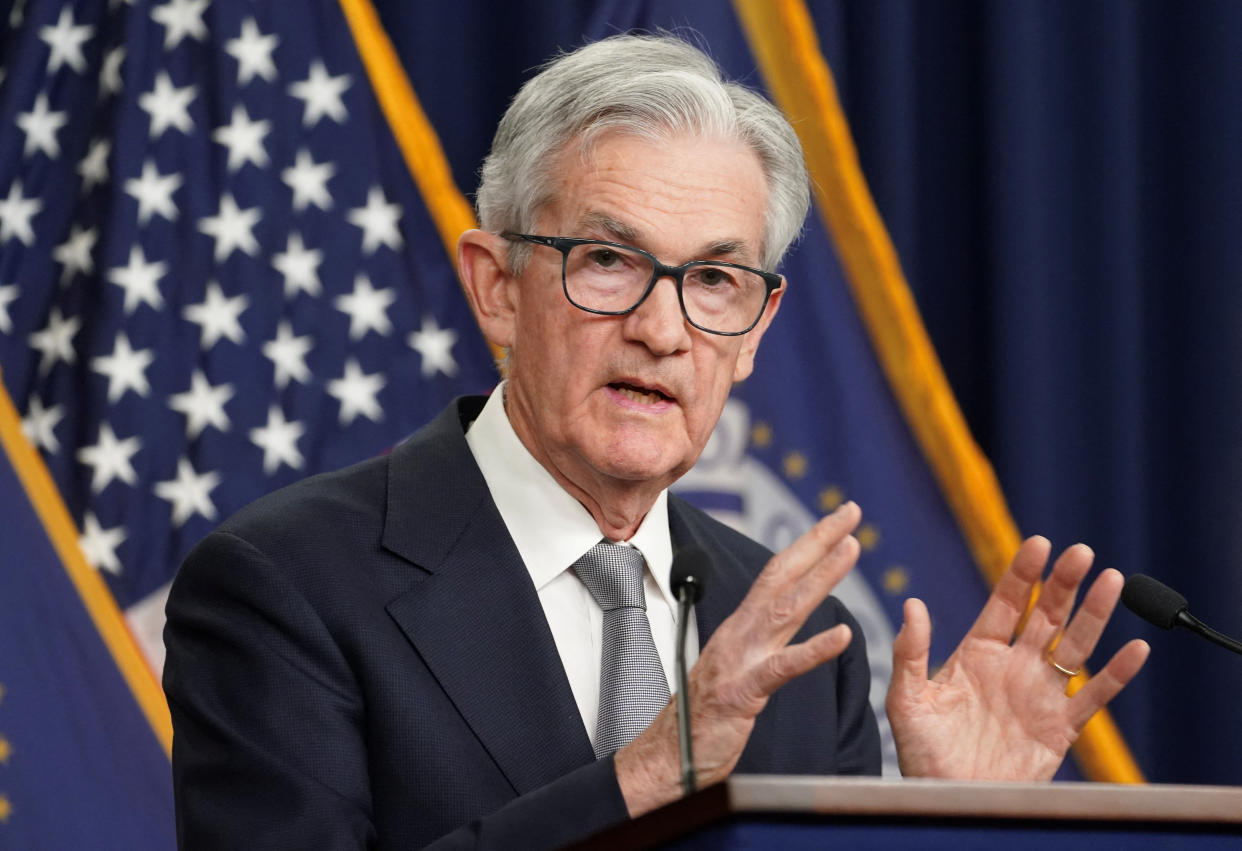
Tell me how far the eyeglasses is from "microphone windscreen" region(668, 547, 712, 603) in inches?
21.1

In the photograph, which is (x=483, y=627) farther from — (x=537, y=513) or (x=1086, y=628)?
(x=1086, y=628)

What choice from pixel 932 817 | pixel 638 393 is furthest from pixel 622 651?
pixel 932 817

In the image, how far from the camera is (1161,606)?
1606mm

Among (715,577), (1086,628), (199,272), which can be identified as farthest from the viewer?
(199,272)

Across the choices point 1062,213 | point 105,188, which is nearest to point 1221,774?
point 1062,213

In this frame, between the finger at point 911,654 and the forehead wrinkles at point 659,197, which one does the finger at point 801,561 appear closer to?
the finger at point 911,654

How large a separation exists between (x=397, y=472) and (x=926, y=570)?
1.55 m

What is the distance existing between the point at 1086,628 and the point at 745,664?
55 centimetres

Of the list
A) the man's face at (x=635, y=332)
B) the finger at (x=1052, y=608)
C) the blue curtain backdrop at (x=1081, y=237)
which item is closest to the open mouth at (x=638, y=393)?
the man's face at (x=635, y=332)

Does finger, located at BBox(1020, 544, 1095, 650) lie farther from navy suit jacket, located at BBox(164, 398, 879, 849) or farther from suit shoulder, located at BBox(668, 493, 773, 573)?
suit shoulder, located at BBox(668, 493, 773, 573)

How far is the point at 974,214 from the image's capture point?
346 centimetres

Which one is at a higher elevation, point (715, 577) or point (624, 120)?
point (624, 120)

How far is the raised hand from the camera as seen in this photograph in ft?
5.63

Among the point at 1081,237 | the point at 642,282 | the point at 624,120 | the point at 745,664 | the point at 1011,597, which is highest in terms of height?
the point at 624,120
